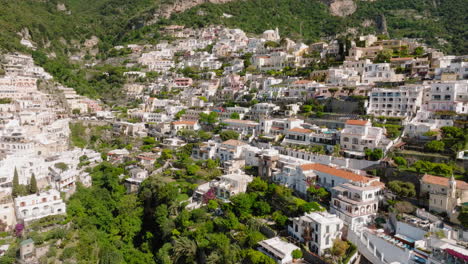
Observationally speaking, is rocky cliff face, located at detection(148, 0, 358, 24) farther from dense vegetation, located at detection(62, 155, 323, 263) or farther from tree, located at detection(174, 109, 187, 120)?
dense vegetation, located at detection(62, 155, 323, 263)

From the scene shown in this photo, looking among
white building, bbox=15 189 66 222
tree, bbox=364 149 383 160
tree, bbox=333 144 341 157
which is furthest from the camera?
tree, bbox=333 144 341 157

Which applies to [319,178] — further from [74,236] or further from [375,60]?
[375,60]

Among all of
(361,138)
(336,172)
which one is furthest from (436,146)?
(336,172)

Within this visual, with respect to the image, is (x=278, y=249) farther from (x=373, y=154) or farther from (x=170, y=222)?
(x=373, y=154)

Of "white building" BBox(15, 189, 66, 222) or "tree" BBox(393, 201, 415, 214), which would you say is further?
"white building" BBox(15, 189, 66, 222)

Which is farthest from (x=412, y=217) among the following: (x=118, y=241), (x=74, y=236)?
(x=74, y=236)

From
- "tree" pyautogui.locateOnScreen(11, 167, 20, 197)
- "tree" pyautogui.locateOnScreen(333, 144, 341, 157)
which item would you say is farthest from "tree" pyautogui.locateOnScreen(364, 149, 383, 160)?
"tree" pyautogui.locateOnScreen(11, 167, 20, 197)
